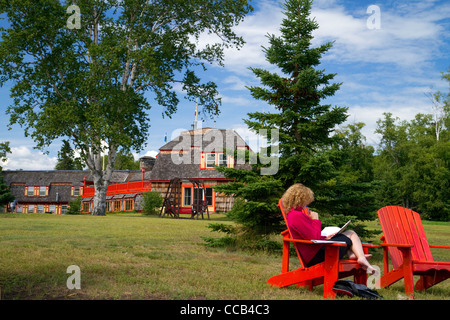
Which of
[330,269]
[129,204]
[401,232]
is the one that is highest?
[401,232]

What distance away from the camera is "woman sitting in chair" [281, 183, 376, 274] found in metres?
5.59

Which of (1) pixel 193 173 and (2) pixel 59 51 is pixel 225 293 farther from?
(1) pixel 193 173

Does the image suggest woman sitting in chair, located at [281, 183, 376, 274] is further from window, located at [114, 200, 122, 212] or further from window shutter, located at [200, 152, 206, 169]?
window, located at [114, 200, 122, 212]

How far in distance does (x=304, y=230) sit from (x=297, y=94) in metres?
5.36

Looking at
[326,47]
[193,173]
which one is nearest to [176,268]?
[326,47]

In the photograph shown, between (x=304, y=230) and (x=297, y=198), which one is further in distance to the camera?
(x=297, y=198)

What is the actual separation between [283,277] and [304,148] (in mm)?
4628

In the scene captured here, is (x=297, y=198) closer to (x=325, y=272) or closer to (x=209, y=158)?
(x=325, y=272)

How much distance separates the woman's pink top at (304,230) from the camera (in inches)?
222

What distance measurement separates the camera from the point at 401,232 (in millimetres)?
6621

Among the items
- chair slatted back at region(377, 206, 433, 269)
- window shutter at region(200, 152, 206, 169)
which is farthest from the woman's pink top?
window shutter at region(200, 152, 206, 169)

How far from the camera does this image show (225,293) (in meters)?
5.41

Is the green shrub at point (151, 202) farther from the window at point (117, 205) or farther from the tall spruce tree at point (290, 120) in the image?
the tall spruce tree at point (290, 120)

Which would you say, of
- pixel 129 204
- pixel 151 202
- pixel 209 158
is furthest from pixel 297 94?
pixel 129 204
